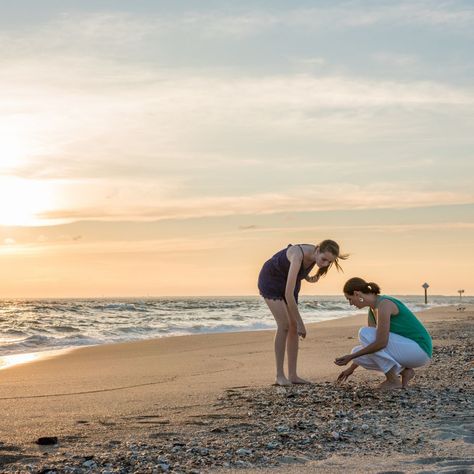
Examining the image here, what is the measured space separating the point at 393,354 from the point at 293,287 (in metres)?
1.22

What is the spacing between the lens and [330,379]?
28.3 ft

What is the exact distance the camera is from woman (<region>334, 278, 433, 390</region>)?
736 centimetres

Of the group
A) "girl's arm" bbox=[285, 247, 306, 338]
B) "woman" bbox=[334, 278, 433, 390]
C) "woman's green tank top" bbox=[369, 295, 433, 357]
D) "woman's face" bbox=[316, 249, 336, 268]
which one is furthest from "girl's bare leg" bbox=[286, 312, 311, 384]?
"woman's green tank top" bbox=[369, 295, 433, 357]

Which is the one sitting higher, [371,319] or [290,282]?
[290,282]

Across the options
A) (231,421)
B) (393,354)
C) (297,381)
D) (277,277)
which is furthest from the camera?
(277,277)

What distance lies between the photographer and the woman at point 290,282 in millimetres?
7742

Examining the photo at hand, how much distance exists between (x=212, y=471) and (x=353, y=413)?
2030 mm

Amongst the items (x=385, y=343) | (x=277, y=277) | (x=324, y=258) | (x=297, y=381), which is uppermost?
(x=324, y=258)

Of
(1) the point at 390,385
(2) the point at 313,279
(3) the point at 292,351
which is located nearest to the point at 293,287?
(2) the point at 313,279

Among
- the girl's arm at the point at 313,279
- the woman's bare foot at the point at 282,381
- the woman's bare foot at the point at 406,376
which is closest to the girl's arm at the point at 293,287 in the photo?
the girl's arm at the point at 313,279

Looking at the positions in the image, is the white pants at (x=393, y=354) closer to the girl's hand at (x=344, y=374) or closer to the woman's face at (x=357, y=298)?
the girl's hand at (x=344, y=374)

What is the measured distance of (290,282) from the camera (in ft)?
25.5

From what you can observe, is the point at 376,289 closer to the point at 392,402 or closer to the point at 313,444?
the point at 392,402

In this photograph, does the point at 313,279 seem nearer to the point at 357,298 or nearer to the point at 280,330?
the point at 357,298
